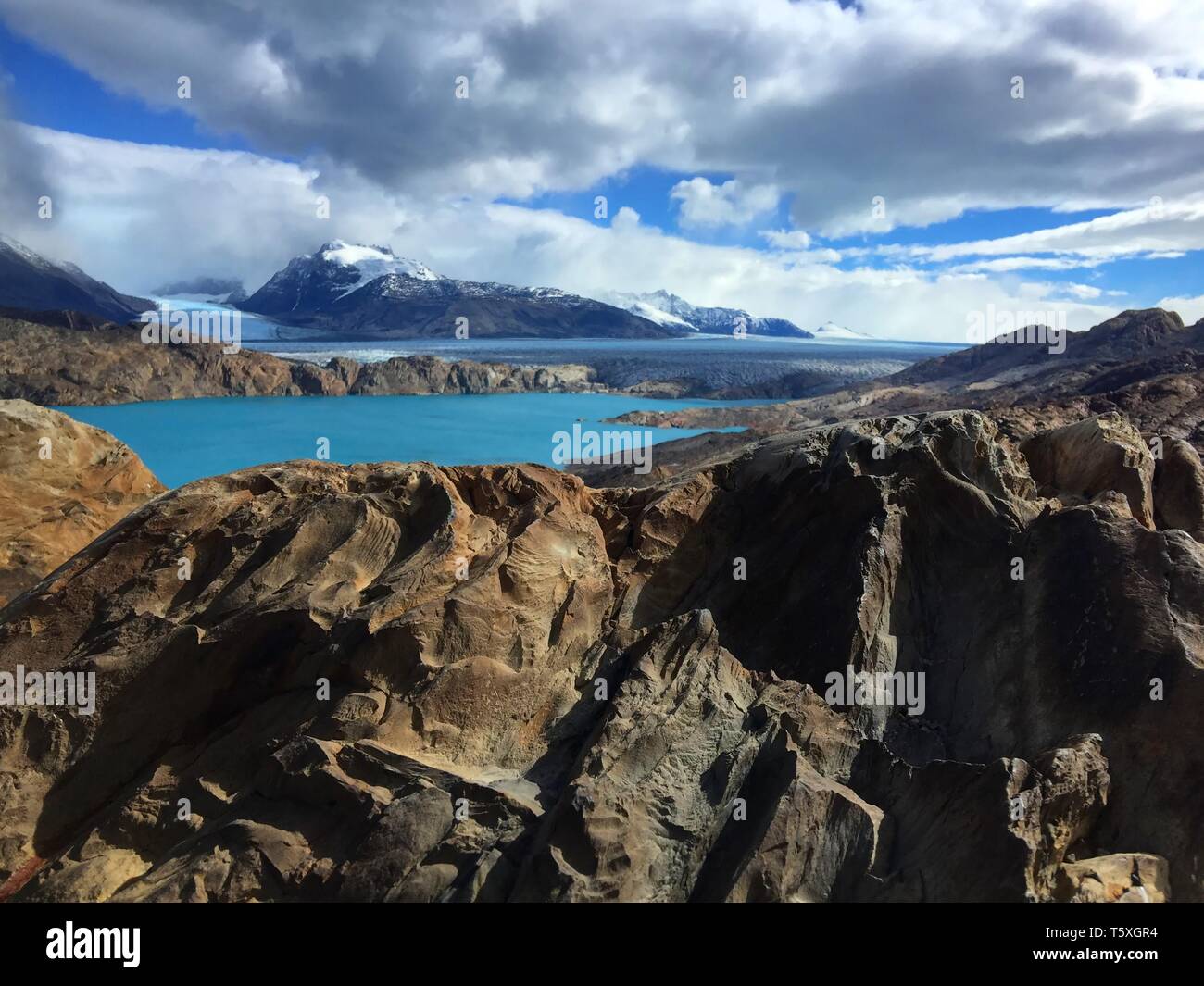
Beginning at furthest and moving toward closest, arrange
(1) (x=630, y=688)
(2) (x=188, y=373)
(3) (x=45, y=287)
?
(3) (x=45, y=287) < (2) (x=188, y=373) < (1) (x=630, y=688)

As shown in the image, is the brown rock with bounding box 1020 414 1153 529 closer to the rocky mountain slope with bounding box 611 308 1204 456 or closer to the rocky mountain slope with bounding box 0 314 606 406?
the rocky mountain slope with bounding box 611 308 1204 456

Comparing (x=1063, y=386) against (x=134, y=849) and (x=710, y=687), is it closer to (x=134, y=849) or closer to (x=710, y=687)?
(x=710, y=687)

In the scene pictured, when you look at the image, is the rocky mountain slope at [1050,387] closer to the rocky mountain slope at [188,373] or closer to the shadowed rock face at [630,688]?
the shadowed rock face at [630,688]

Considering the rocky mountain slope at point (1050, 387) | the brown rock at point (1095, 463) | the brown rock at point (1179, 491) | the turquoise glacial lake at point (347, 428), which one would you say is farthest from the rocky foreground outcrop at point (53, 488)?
the rocky mountain slope at point (1050, 387)

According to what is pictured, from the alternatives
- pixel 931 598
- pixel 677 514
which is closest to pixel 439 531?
pixel 677 514

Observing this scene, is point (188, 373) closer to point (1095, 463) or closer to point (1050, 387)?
point (1050, 387)

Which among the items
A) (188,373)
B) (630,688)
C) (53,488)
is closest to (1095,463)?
(630,688)
